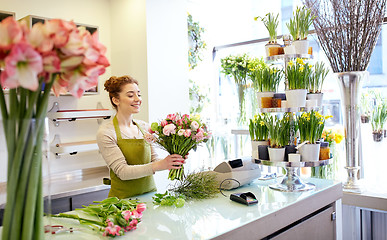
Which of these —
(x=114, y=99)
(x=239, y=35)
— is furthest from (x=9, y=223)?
(x=239, y=35)

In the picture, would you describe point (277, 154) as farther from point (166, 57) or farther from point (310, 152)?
point (166, 57)

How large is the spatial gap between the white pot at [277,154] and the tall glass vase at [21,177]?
1.52m

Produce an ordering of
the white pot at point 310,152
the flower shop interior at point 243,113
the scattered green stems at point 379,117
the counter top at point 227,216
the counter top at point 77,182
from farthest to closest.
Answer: the scattered green stems at point 379,117 < the counter top at point 77,182 < the white pot at point 310,152 < the flower shop interior at point 243,113 < the counter top at point 227,216

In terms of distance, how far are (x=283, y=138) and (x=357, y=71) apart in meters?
1.15

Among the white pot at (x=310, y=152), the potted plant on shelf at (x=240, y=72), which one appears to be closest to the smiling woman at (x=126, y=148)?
the white pot at (x=310, y=152)

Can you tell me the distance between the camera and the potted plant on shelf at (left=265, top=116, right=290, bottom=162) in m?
2.23

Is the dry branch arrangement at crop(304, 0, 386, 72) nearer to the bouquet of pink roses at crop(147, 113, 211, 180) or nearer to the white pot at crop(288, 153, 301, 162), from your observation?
the white pot at crop(288, 153, 301, 162)

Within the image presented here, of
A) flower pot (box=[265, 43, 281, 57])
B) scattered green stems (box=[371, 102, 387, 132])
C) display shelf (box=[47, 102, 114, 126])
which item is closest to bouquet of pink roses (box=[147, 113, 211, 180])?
flower pot (box=[265, 43, 281, 57])

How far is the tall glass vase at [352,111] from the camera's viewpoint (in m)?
2.98

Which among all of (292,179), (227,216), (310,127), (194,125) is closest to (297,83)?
(310,127)

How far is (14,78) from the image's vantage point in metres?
0.88

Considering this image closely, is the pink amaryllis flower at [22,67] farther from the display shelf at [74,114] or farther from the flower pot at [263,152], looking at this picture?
the display shelf at [74,114]

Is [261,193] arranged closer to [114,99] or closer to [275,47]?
[275,47]

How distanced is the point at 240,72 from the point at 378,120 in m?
1.58
